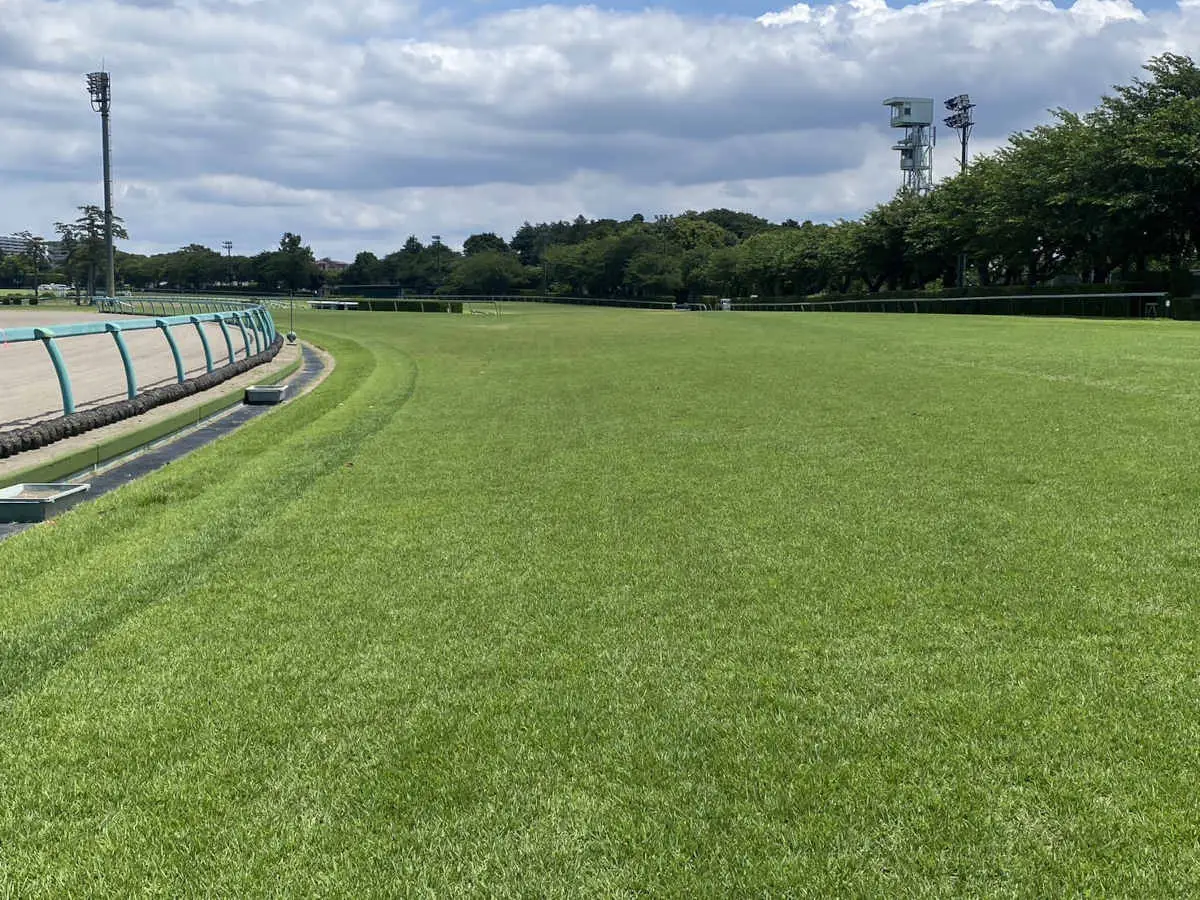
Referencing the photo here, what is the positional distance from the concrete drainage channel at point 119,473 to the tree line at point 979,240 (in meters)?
36.9

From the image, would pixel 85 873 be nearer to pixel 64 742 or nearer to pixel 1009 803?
pixel 64 742

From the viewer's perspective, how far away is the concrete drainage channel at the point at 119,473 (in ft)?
22.5

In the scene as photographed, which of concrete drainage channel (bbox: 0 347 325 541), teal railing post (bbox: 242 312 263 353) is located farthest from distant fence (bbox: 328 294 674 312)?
concrete drainage channel (bbox: 0 347 325 541)

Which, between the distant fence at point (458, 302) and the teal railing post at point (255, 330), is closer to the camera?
the teal railing post at point (255, 330)

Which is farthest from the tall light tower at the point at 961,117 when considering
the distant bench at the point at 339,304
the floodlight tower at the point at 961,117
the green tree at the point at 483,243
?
the green tree at the point at 483,243

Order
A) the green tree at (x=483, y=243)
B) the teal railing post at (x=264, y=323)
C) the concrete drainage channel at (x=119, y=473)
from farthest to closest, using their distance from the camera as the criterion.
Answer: the green tree at (x=483, y=243) → the teal railing post at (x=264, y=323) → the concrete drainage channel at (x=119, y=473)

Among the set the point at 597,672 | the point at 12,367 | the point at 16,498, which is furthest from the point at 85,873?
the point at 12,367

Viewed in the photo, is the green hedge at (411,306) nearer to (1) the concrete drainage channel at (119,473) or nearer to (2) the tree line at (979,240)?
(2) the tree line at (979,240)

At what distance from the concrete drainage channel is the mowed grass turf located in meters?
0.35

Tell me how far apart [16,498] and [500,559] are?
407 cm

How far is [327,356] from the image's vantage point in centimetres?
2472

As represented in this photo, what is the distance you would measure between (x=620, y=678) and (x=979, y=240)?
5867 centimetres

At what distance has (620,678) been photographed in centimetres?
387

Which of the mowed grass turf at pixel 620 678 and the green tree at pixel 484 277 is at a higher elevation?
the green tree at pixel 484 277
